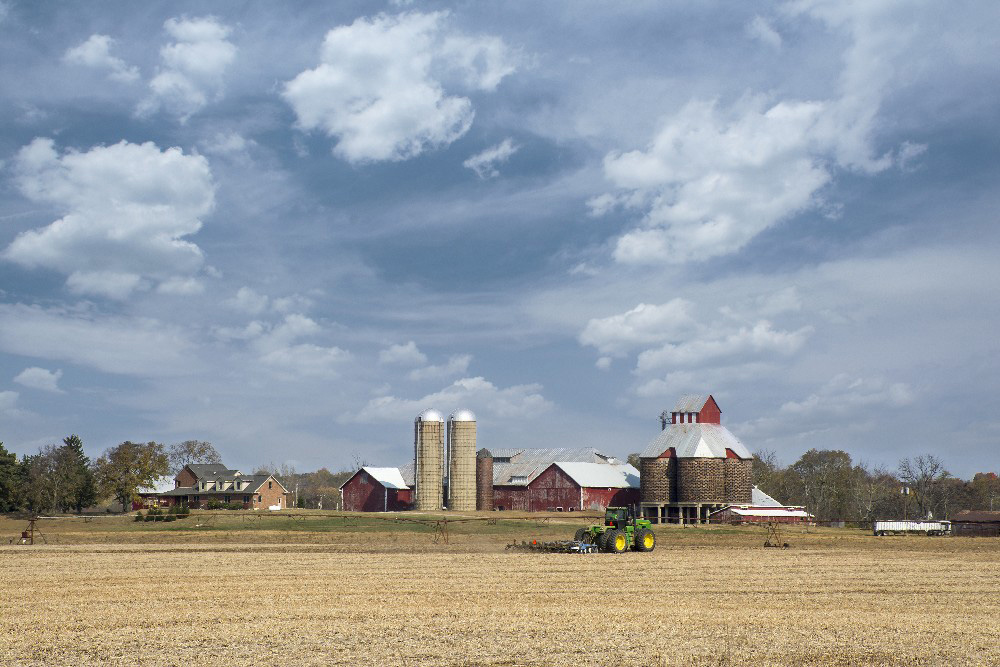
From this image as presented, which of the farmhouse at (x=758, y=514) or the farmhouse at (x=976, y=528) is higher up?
the farmhouse at (x=758, y=514)

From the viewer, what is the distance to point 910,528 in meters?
73.1

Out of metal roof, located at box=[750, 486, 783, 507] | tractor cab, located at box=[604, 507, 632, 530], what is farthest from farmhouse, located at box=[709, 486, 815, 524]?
tractor cab, located at box=[604, 507, 632, 530]

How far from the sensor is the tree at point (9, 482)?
105062 mm

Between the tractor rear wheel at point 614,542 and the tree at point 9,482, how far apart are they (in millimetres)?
85775

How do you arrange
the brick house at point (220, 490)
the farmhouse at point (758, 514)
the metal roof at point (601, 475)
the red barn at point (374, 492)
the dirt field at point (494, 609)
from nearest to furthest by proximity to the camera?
the dirt field at point (494, 609)
the farmhouse at point (758, 514)
the metal roof at point (601, 475)
the red barn at point (374, 492)
the brick house at point (220, 490)

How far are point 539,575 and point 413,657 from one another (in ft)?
46.9

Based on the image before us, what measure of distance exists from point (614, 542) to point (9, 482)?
86.6 meters

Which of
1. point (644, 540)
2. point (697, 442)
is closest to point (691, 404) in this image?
point (697, 442)

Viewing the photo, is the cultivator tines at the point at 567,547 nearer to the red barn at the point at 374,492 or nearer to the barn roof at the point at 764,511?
the barn roof at the point at 764,511

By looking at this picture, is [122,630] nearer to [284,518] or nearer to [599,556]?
[599,556]

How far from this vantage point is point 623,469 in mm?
111250

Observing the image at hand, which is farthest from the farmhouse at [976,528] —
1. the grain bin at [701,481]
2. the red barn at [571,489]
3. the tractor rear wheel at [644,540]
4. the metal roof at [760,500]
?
the tractor rear wheel at [644,540]

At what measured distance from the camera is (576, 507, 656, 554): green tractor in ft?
134

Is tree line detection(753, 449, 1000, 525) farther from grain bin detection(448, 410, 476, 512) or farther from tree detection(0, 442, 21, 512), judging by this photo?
tree detection(0, 442, 21, 512)
